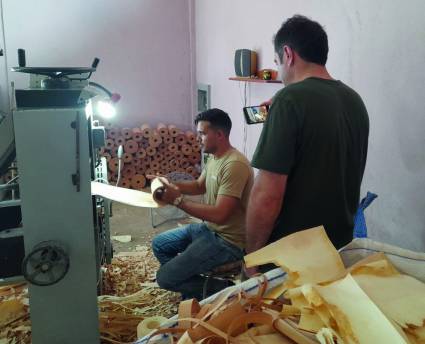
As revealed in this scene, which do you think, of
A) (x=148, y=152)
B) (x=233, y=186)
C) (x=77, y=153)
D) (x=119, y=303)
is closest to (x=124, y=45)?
(x=148, y=152)

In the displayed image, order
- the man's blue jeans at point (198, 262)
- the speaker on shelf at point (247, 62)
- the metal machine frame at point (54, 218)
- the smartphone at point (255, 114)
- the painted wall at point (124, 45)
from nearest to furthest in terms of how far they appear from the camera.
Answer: the metal machine frame at point (54, 218) < the man's blue jeans at point (198, 262) < the smartphone at point (255, 114) < the speaker on shelf at point (247, 62) < the painted wall at point (124, 45)

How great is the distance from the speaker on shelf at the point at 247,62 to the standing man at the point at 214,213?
124 centimetres

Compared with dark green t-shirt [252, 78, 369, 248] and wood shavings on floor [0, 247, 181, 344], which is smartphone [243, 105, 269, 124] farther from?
wood shavings on floor [0, 247, 181, 344]

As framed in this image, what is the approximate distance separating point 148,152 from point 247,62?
2.34m

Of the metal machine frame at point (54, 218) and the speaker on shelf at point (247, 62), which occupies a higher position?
the speaker on shelf at point (247, 62)

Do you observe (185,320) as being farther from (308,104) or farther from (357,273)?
(308,104)

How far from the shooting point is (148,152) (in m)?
5.49

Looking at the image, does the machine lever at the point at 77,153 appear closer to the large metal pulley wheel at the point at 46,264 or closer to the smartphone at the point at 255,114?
the large metal pulley wheel at the point at 46,264

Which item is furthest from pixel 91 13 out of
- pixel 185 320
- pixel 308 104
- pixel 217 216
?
pixel 185 320

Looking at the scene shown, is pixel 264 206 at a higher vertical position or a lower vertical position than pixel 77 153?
lower

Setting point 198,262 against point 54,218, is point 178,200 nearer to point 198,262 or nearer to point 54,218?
point 198,262

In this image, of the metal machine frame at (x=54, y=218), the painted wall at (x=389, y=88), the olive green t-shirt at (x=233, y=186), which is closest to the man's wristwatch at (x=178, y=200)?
the olive green t-shirt at (x=233, y=186)

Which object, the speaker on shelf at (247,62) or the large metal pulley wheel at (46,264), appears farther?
the speaker on shelf at (247,62)

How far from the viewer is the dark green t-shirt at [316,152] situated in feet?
4.78
